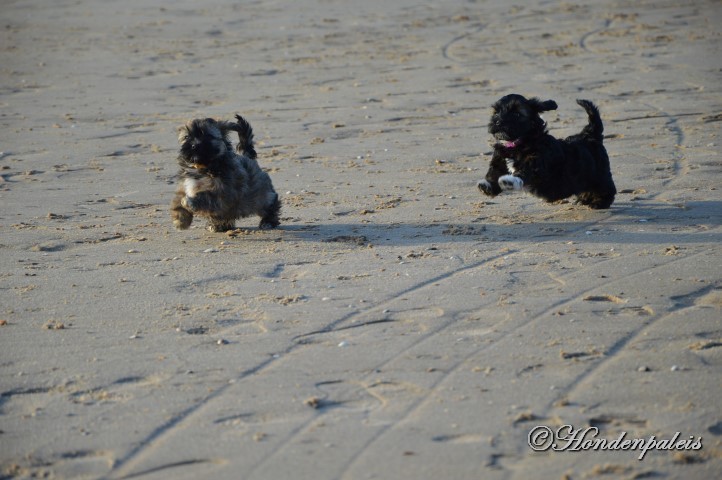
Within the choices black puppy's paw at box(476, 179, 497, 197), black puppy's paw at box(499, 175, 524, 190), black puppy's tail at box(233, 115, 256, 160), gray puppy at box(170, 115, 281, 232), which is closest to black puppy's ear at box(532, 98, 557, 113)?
black puppy's paw at box(499, 175, 524, 190)

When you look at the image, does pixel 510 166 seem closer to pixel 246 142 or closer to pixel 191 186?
pixel 246 142

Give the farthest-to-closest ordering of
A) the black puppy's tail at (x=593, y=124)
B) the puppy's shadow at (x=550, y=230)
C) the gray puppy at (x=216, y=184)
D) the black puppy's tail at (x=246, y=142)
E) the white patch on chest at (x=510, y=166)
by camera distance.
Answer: the black puppy's tail at (x=246, y=142) → the black puppy's tail at (x=593, y=124) → the white patch on chest at (x=510, y=166) → the gray puppy at (x=216, y=184) → the puppy's shadow at (x=550, y=230)

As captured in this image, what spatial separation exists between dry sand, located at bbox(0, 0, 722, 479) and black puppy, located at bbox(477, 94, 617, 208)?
11.4 inches

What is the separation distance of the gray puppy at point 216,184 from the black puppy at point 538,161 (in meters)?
1.96

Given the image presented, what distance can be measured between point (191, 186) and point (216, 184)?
0.22m

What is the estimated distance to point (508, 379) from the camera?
5406 millimetres

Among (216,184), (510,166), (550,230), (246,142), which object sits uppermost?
(246,142)

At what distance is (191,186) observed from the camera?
8594 millimetres

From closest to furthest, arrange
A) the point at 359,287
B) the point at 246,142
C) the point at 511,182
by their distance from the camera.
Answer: the point at 359,287 → the point at 511,182 → the point at 246,142

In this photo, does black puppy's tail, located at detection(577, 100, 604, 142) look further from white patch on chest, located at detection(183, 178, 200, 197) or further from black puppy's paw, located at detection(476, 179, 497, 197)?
white patch on chest, located at detection(183, 178, 200, 197)

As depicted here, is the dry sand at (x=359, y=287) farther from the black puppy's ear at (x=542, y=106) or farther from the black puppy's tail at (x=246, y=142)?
the black puppy's ear at (x=542, y=106)

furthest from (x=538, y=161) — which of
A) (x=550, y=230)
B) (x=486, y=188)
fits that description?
(x=550, y=230)

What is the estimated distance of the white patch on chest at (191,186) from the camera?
856 centimetres

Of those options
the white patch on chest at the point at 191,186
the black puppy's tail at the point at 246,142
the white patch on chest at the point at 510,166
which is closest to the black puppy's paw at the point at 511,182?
the white patch on chest at the point at 510,166
